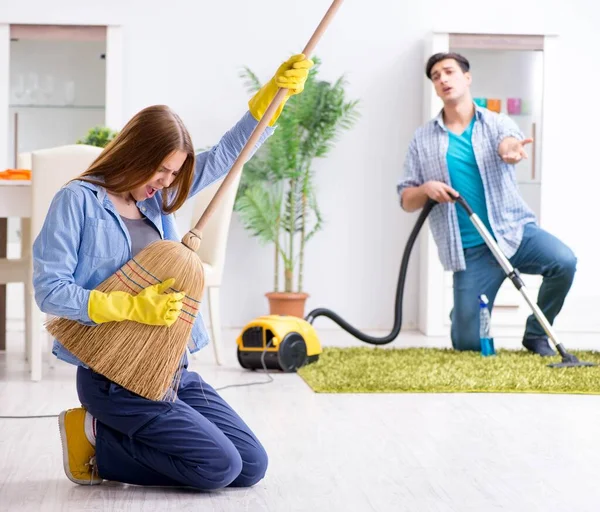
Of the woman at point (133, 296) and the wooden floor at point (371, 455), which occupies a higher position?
the woman at point (133, 296)

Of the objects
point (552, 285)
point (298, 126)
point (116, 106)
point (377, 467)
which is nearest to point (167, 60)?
point (116, 106)

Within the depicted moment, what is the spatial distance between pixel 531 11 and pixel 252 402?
3487mm

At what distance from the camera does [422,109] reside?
6.02 meters

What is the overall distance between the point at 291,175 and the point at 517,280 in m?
1.74

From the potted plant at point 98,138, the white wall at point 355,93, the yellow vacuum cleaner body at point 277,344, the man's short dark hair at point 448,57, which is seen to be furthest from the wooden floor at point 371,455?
the white wall at point 355,93

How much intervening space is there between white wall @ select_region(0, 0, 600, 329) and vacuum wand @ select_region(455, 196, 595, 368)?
5.15 ft

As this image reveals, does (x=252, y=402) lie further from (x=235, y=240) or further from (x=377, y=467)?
(x=235, y=240)

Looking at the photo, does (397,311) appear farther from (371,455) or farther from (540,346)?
(371,455)

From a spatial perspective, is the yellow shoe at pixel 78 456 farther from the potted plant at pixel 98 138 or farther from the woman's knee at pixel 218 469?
the potted plant at pixel 98 138

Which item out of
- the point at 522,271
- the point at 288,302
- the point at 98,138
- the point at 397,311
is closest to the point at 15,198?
the point at 98,138

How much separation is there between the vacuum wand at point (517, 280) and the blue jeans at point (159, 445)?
2.17 m

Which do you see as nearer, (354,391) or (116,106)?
(354,391)

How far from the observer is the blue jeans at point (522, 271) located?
457cm

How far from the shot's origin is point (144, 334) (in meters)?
2.22
